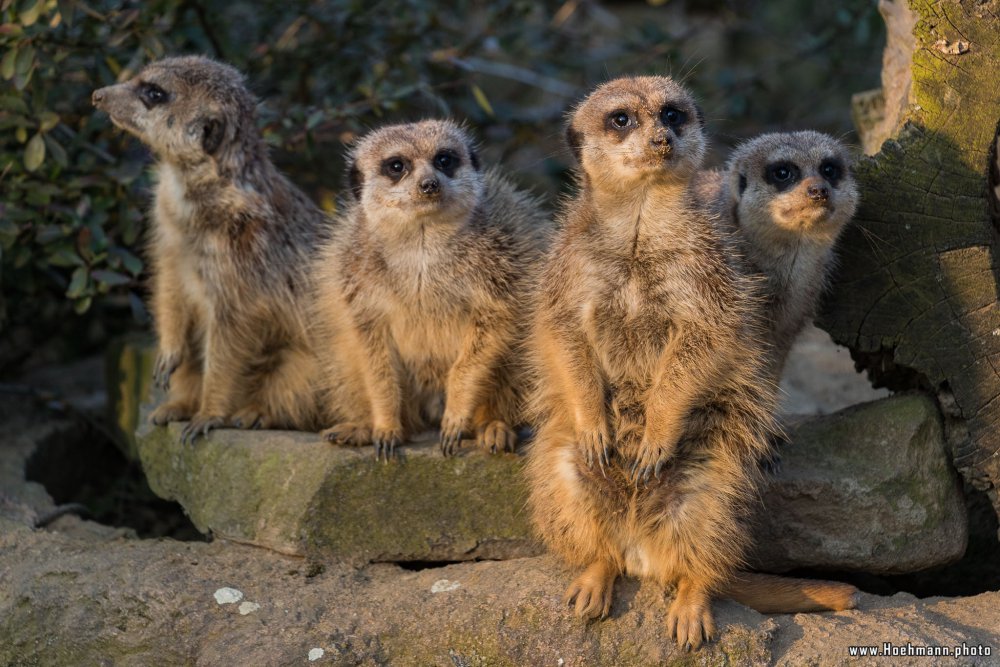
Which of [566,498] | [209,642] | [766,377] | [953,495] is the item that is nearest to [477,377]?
[566,498]

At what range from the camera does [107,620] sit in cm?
357

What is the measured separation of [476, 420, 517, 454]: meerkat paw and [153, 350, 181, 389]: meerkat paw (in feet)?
4.55

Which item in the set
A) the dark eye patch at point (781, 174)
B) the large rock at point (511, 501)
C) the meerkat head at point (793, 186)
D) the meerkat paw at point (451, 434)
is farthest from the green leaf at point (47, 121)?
the dark eye patch at point (781, 174)

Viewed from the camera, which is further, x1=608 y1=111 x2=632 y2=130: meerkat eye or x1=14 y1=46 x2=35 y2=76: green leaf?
x1=14 y1=46 x2=35 y2=76: green leaf

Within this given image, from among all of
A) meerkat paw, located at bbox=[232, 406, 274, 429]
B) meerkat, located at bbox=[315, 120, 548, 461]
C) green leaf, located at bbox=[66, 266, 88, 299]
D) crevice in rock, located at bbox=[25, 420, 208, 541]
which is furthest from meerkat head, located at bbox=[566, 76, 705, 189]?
crevice in rock, located at bbox=[25, 420, 208, 541]

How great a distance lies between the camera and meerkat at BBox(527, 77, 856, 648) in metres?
3.38

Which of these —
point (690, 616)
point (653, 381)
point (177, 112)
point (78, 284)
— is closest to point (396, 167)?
point (177, 112)

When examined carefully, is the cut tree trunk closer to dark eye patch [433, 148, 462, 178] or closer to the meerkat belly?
the meerkat belly

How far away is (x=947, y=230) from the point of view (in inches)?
141

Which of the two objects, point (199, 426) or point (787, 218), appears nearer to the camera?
point (787, 218)

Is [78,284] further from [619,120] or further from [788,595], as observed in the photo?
[788,595]

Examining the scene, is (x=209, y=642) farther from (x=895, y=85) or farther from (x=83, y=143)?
(x=895, y=85)

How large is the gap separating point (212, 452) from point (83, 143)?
1.72 meters

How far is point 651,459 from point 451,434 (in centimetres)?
76
